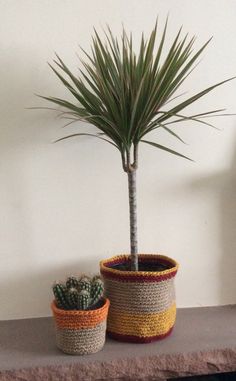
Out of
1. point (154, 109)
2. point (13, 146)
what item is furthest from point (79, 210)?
point (154, 109)

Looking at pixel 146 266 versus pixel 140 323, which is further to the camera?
pixel 146 266

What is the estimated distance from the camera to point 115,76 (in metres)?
1.02

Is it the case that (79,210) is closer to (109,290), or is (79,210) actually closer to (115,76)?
(109,290)

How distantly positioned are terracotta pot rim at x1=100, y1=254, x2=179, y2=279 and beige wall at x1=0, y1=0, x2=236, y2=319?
97mm

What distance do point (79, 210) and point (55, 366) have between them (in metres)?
0.48

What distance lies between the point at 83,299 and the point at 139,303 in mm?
156

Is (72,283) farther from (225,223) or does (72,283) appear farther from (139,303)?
(225,223)

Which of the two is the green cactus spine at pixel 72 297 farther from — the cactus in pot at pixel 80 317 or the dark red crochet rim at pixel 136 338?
the dark red crochet rim at pixel 136 338

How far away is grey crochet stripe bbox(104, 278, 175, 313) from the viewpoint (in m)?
1.04

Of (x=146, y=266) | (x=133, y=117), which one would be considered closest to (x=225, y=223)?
(x=146, y=266)

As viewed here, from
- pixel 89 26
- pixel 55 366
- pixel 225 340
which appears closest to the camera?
pixel 55 366

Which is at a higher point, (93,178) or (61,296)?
(93,178)

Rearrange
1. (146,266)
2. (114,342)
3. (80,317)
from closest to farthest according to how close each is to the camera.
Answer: (80,317), (114,342), (146,266)

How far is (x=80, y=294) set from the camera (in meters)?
0.99
